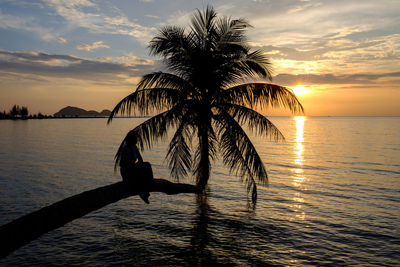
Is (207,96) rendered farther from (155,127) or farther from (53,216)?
(53,216)

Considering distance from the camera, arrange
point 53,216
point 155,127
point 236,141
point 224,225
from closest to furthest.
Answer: point 53,216 → point 155,127 → point 236,141 → point 224,225

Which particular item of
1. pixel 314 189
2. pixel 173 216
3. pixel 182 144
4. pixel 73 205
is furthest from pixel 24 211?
pixel 314 189

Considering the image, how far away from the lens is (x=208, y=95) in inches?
496

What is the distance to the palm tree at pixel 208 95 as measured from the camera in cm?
1203

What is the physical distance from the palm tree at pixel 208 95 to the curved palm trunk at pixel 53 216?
4671mm

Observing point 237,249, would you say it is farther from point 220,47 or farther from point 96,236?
point 220,47

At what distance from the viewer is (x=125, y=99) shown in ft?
39.5

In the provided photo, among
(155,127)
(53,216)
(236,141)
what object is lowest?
(53,216)

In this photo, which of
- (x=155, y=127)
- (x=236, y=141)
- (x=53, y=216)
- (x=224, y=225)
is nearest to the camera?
(x=53, y=216)

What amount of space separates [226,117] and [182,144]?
2262mm

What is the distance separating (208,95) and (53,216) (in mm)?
8235

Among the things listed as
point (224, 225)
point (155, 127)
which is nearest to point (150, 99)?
point (155, 127)

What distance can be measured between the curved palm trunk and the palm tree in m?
4.67

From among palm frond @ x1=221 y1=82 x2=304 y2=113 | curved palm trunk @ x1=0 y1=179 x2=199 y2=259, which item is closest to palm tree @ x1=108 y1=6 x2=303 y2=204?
palm frond @ x1=221 y1=82 x2=304 y2=113
